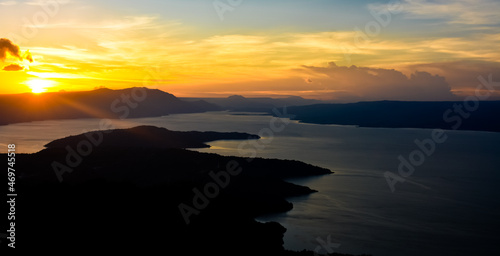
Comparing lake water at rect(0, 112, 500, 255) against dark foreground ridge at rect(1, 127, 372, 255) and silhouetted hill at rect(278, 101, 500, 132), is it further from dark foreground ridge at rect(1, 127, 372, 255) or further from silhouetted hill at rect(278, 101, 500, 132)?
silhouetted hill at rect(278, 101, 500, 132)

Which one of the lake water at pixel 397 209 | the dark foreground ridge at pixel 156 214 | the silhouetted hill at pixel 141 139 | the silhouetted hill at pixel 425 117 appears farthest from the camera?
the silhouetted hill at pixel 425 117

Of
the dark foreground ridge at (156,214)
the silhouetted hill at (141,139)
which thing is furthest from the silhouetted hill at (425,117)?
the dark foreground ridge at (156,214)

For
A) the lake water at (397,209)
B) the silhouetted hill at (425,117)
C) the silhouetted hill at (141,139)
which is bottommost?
the lake water at (397,209)

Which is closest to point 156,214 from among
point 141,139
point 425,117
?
point 141,139

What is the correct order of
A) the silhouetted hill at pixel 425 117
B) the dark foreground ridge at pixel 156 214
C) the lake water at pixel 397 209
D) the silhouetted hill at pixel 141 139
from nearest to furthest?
the dark foreground ridge at pixel 156 214 → the lake water at pixel 397 209 → the silhouetted hill at pixel 141 139 → the silhouetted hill at pixel 425 117

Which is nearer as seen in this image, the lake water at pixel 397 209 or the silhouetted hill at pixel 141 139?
the lake water at pixel 397 209

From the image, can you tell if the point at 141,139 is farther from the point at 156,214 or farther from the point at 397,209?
the point at 156,214

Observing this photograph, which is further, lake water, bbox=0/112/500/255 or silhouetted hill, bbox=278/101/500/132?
silhouetted hill, bbox=278/101/500/132

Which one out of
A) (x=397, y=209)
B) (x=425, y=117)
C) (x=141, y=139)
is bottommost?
(x=397, y=209)

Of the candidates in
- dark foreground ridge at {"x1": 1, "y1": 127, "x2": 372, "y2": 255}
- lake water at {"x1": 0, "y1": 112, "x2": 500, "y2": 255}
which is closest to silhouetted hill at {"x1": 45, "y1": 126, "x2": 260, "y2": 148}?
lake water at {"x1": 0, "y1": 112, "x2": 500, "y2": 255}

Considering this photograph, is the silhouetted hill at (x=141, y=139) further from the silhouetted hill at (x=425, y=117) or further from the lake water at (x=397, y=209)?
the silhouetted hill at (x=425, y=117)

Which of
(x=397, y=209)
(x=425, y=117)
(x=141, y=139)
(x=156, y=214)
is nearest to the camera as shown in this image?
(x=156, y=214)

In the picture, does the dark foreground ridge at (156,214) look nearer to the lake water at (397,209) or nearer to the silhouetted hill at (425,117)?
the lake water at (397,209)

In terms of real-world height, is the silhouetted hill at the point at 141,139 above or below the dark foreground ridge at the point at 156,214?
above
